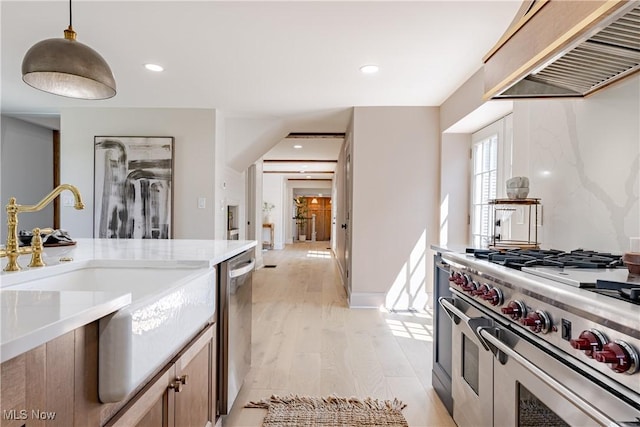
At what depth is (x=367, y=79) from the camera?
3236mm

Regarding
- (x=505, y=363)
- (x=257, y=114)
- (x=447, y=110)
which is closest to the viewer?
(x=505, y=363)

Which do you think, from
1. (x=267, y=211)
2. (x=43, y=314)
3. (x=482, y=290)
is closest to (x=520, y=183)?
(x=482, y=290)

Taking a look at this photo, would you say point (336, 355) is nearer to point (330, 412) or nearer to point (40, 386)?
point (330, 412)

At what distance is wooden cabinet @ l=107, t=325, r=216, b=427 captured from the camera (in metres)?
0.91

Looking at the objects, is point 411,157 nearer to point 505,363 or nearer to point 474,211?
point 474,211

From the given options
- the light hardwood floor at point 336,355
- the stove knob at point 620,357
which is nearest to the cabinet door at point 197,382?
the light hardwood floor at point 336,355

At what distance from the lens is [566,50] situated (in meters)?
1.19

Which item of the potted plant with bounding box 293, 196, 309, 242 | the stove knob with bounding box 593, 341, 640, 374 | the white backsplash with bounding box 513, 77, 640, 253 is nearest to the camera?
the stove knob with bounding box 593, 341, 640, 374

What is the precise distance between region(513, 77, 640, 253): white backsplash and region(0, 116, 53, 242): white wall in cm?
557

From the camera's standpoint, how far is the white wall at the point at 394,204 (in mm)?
4086

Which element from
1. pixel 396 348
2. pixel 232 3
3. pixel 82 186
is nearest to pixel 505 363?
pixel 396 348

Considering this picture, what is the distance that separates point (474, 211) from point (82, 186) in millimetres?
4496

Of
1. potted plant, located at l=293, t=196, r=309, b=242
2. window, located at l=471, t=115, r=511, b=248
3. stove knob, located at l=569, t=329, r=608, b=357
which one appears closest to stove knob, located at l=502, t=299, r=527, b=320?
stove knob, located at l=569, t=329, r=608, b=357

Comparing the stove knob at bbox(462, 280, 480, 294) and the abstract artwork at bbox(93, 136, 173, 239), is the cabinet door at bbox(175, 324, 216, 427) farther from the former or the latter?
the abstract artwork at bbox(93, 136, 173, 239)
